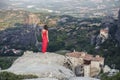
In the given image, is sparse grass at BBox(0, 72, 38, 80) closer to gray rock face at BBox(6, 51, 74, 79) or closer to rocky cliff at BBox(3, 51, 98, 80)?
rocky cliff at BBox(3, 51, 98, 80)

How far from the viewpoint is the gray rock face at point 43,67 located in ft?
128

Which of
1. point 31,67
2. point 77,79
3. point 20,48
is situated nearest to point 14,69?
point 31,67

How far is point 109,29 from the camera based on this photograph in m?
170

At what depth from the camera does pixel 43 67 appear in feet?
135

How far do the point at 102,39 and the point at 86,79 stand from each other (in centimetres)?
13356

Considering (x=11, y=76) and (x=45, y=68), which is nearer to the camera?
(x=11, y=76)

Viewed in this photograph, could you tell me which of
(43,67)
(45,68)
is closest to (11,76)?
(45,68)

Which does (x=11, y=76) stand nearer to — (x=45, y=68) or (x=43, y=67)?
(x=45, y=68)

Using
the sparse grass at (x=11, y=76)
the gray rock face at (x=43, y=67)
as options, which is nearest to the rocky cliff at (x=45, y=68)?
the gray rock face at (x=43, y=67)

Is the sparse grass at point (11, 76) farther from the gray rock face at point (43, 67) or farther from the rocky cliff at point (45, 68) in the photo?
the gray rock face at point (43, 67)

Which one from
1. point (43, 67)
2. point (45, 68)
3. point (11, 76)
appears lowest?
point (43, 67)

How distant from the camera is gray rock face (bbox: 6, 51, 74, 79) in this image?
38.9 meters

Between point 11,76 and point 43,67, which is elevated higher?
point 11,76

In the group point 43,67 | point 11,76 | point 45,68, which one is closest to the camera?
point 11,76
